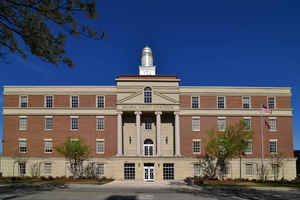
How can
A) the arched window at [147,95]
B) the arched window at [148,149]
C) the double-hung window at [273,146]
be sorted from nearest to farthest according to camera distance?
the arched window at [147,95] → the double-hung window at [273,146] → the arched window at [148,149]

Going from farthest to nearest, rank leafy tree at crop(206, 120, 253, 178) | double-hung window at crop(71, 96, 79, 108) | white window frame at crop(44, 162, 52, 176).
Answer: double-hung window at crop(71, 96, 79, 108) → white window frame at crop(44, 162, 52, 176) → leafy tree at crop(206, 120, 253, 178)

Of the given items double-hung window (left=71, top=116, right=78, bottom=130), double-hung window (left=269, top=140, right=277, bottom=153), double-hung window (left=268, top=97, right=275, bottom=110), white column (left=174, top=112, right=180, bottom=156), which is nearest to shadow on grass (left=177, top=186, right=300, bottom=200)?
white column (left=174, top=112, right=180, bottom=156)

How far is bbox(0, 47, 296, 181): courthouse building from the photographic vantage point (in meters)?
42.3

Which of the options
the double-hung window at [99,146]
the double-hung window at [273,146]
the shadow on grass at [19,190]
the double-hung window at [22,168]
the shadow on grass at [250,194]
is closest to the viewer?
the shadow on grass at [19,190]

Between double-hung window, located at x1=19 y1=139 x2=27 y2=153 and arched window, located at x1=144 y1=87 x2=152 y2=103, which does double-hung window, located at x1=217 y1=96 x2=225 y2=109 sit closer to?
arched window, located at x1=144 y1=87 x2=152 y2=103

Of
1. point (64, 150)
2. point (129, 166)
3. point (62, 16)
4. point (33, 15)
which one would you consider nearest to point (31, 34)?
point (33, 15)

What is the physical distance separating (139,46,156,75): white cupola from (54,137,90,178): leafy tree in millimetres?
18992

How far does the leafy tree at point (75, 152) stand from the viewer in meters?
38.2

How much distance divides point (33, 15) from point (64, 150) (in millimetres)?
31787

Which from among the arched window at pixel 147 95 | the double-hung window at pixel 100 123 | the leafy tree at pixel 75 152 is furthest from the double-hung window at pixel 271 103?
the leafy tree at pixel 75 152

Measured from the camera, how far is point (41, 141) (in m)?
43.0

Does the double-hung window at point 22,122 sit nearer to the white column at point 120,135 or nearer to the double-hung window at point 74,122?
the double-hung window at point 74,122

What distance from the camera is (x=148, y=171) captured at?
4159 cm

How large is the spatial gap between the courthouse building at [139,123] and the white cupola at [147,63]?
371 inches
